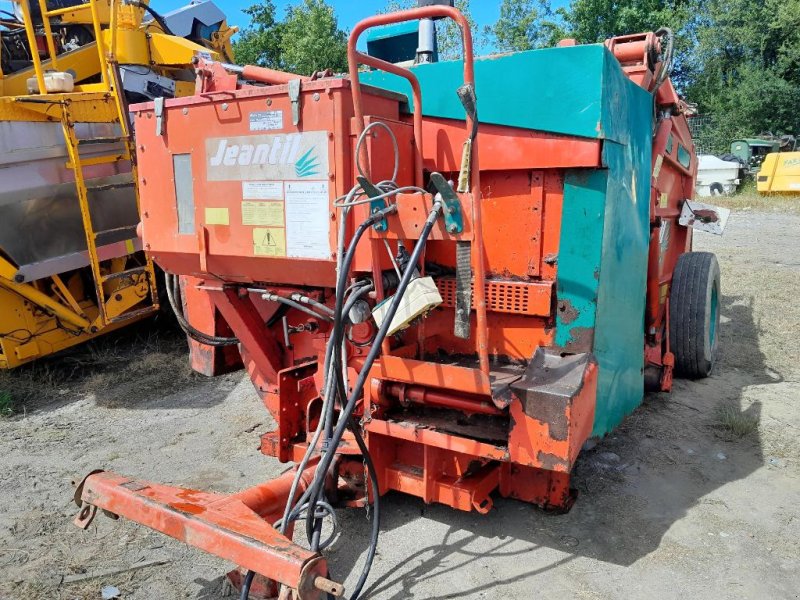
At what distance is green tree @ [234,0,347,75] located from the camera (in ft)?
71.7

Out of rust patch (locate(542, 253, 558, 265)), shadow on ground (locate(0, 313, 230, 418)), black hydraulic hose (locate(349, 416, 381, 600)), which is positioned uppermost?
rust patch (locate(542, 253, 558, 265))

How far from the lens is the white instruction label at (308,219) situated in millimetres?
2617

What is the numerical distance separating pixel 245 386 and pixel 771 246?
30.7 feet

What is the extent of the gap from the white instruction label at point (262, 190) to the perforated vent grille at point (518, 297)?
976 millimetres

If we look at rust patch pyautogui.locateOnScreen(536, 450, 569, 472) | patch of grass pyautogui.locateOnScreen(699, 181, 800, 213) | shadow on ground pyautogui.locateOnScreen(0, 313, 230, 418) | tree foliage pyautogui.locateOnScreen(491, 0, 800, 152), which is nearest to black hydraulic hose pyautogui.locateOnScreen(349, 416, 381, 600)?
rust patch pyautogui.locateOnScreen(536, 450, 569, 472)

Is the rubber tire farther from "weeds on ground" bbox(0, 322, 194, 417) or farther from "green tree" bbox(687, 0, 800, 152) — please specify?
"green tree" bbox(687, 0, 800, 152)

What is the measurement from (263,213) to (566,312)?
1.39 m

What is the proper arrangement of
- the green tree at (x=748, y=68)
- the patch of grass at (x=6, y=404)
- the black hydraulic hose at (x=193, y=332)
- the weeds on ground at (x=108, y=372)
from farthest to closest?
1. the green tree at (x=748, y=68)
2. the weeds on ground at (x=108, y=372)
3. the patch of grass at (x=6, y=404)
4. the black hydraulic hose at (x=193, y=332)

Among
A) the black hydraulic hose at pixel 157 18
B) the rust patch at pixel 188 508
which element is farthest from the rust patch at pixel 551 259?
the black hydraulic hose at pixel 157 18

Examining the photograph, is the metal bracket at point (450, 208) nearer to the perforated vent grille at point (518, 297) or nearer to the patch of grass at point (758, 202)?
the perforated vent grille at point (518, 297)

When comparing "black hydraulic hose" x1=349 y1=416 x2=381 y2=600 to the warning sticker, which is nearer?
"black hydraulic hose" x1=349 y1=416 x2=381 y2=600

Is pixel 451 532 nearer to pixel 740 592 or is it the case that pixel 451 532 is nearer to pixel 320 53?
pixel 740 592

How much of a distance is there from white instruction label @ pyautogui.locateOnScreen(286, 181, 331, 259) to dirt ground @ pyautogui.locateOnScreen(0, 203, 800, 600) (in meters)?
1.34

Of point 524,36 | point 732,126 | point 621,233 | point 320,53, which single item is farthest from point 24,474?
point 524,36
